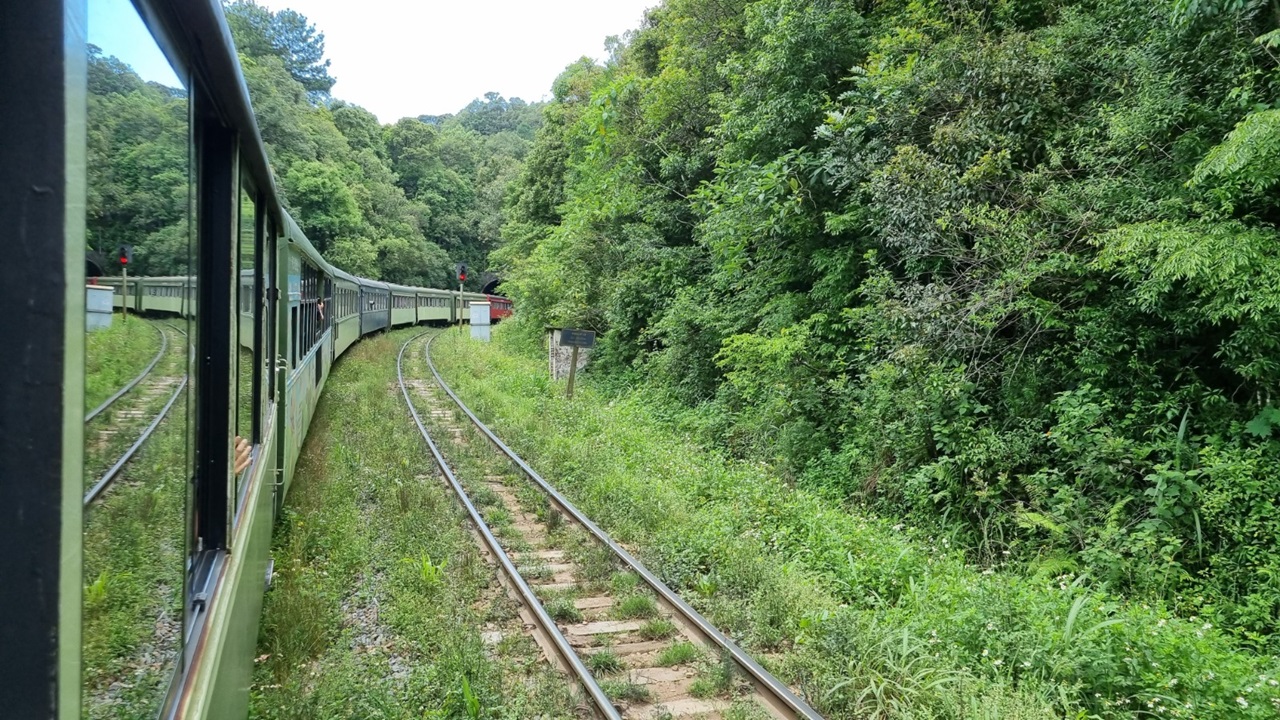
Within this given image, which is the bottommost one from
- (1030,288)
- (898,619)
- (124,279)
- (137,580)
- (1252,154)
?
(898,619)

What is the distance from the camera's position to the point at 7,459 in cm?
103

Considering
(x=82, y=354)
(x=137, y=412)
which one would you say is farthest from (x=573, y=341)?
(x=82, y=354)

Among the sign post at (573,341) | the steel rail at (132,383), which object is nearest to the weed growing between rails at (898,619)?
the steel rail at (132,383)

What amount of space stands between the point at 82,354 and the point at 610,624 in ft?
18.3

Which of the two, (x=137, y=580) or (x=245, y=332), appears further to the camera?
(x=245, y=332)

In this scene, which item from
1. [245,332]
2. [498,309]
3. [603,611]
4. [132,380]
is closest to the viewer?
[132,380]

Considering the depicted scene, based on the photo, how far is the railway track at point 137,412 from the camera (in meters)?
1.37

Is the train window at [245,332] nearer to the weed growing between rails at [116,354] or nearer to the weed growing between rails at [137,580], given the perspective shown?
the weed growing between rails at [137,580]

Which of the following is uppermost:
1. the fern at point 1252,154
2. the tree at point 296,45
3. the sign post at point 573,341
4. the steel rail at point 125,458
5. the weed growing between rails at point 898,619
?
the tree at point 296,45

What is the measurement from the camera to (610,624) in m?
6.27

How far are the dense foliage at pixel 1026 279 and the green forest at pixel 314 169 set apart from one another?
23.1 feet

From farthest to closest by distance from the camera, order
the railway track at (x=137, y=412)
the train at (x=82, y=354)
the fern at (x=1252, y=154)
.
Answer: the fern at (x=1252, y=154), the railway track at (x=137, y=412), the train at (x=82, y=354)

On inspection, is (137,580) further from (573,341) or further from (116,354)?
(573,341)

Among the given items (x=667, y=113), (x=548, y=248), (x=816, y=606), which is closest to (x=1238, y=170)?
(x=816, y=606)
